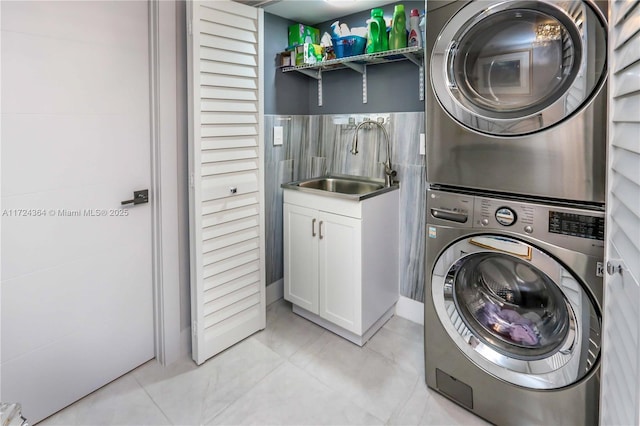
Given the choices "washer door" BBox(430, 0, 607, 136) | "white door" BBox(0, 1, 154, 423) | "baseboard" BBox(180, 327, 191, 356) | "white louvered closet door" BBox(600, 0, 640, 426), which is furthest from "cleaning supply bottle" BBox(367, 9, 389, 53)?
"baseboard" BBox(180, 327, 191, 356)

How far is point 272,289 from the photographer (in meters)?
2.81

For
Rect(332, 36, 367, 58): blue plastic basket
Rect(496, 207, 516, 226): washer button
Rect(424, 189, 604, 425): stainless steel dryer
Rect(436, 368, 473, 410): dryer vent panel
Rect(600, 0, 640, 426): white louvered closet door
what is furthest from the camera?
Rect(332, 36, 367, 58): blue plastic basket

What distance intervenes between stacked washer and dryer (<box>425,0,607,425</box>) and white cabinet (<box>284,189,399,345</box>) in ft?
1.66

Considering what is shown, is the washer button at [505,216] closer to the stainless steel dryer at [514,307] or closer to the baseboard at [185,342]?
the stainless steel dryer at [514,307]

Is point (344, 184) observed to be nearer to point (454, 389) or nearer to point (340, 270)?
point (340, 270)

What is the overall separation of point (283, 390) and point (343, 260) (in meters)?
0.76

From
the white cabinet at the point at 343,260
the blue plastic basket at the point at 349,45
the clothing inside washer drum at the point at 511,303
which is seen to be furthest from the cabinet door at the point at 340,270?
the blue plastic basket at the point at 349,45

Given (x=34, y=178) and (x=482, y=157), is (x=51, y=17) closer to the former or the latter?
(x=34, y=178)

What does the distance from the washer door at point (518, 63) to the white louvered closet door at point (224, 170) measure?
42.1 inches

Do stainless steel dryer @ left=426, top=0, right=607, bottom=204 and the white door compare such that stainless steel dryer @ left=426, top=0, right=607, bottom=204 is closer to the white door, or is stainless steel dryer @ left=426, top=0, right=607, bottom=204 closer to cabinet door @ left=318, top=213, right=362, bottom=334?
cabinet door @ left=318, top=213, right=362, bottom=334

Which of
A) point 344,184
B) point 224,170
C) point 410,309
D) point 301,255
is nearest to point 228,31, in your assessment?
point 224,170

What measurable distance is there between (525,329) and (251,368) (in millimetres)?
1366

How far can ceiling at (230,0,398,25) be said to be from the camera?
235cm

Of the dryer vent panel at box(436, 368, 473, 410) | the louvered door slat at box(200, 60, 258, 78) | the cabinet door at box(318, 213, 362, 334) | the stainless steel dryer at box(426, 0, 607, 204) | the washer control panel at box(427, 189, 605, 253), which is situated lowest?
the dryer vent panel at box(436, 368, 473, 410)
